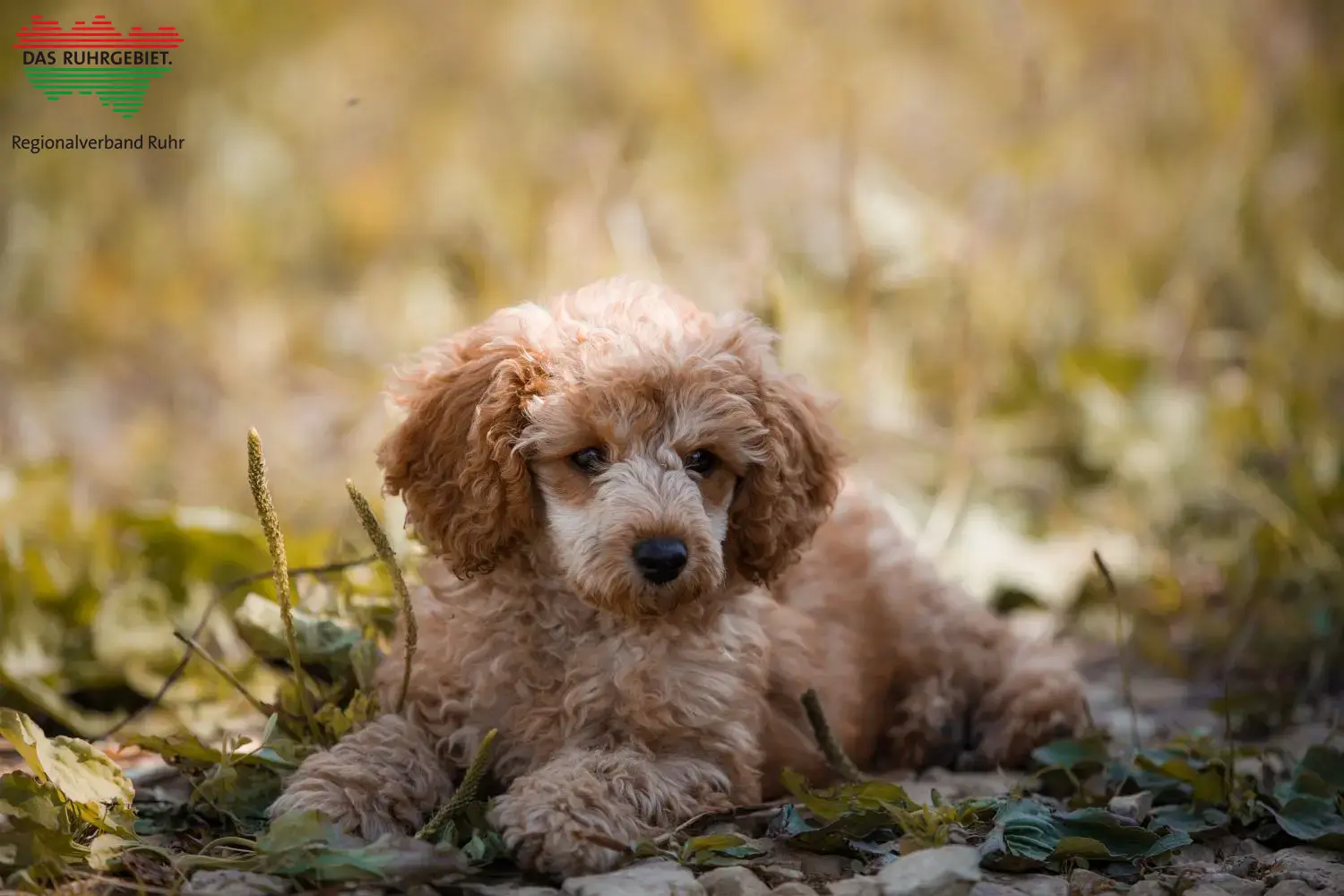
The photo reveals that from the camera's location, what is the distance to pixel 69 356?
22.2 feet

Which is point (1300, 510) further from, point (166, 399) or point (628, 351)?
point (166, 399)

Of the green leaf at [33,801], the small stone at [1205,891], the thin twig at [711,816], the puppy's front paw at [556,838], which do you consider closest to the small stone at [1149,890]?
the small stone at [1205,891]

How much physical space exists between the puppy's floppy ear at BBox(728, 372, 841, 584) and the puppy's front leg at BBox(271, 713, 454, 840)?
2.88 feet

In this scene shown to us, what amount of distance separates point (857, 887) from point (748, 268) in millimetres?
3626

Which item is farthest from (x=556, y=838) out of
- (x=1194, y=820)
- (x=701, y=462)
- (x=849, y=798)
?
(x=1194, y=820)

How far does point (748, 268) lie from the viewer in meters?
5.98

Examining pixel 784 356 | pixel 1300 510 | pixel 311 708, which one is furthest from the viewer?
pixel 784 356

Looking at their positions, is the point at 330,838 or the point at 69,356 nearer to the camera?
the point at 330,838

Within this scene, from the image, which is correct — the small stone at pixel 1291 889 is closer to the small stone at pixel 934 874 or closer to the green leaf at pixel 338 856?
the small stone at pixel 934 874

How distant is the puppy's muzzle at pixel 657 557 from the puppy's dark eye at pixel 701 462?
0.30m

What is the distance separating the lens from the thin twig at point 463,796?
116 inches

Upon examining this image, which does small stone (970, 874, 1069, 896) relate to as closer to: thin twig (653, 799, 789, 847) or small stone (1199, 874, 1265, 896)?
small stone (1199, 874, 1265, 896)

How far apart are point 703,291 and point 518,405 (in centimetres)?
276

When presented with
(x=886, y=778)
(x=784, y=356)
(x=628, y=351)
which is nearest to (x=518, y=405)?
(x=628, y=351)
